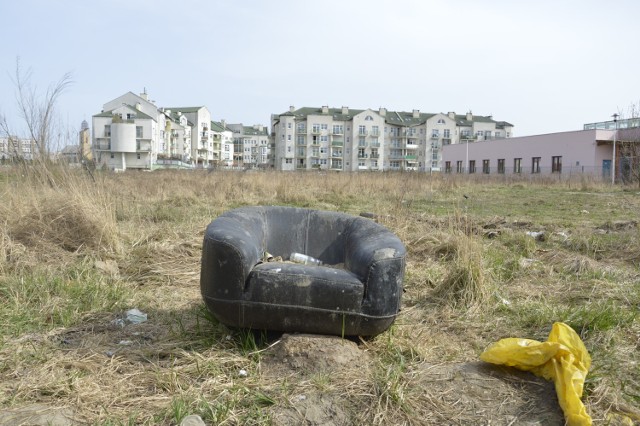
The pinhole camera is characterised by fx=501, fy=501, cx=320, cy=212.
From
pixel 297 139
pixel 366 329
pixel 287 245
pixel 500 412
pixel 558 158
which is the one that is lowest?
pixel 500 412

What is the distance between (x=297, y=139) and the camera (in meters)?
84.1

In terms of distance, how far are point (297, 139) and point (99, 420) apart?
8280 cm

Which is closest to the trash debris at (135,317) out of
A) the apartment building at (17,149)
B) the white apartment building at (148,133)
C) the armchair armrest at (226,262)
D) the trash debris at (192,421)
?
the armchair armrest at (226,262)

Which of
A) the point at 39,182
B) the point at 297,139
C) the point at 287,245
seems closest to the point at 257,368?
the point at 287,245

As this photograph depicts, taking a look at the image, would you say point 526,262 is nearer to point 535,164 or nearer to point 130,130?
point 535,164

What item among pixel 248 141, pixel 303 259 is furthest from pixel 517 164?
pixel 248 141

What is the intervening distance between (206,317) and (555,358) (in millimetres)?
2376

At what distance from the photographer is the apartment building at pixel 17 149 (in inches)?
311

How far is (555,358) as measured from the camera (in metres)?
2.86

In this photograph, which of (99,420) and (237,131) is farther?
(237,131)

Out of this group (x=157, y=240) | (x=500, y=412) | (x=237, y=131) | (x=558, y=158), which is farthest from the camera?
(x=237, y=131)

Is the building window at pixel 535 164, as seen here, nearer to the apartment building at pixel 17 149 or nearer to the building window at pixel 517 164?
the building window at pixel 517 164

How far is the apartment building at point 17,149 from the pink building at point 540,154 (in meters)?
29.7

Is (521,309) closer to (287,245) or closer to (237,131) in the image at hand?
(287,245)
